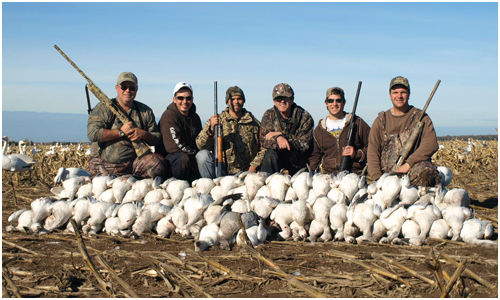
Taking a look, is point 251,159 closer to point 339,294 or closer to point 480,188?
point 480,188

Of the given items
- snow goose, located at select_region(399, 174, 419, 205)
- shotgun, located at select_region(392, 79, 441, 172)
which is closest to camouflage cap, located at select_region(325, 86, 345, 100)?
shotgun, located at select_region(392, 79, 441, 172)

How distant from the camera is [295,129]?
7.26 meters

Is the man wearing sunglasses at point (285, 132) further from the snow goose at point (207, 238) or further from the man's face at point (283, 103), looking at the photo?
the snow goose at point (207, 238)

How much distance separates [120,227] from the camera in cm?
551

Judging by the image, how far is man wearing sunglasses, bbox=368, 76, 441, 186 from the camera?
6.20 metres

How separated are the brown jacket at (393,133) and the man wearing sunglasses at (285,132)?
0.88 metres

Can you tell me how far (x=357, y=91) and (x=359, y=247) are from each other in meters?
2.96

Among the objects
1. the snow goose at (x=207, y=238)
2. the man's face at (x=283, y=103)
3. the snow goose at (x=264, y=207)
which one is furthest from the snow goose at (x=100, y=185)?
the man's face at (x=283, y=103)

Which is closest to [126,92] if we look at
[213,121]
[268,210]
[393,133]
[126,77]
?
[126,77]

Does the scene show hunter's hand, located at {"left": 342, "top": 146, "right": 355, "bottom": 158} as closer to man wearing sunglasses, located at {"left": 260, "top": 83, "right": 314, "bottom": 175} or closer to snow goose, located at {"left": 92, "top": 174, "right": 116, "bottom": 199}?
man wearing sunglasses, located at {"left": 260, "top": 83, "right": 314, "bottom": 175}

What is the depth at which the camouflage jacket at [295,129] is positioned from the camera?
7137 millimetres

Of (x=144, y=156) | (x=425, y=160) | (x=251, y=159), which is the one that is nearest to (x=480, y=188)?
(x=425, y=160)

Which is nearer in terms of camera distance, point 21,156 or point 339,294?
point 339,294

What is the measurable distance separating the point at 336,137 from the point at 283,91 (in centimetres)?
88
